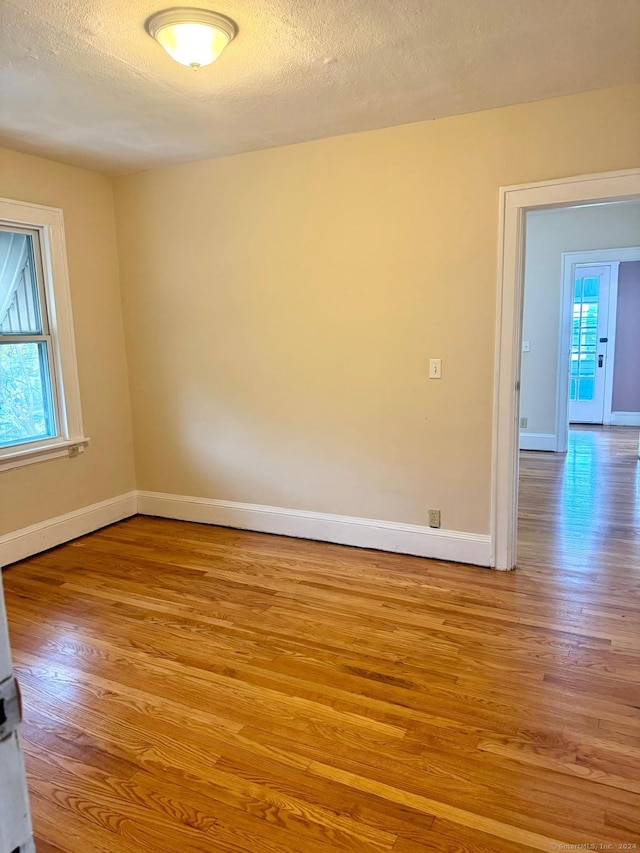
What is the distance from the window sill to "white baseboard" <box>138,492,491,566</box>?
725 mm

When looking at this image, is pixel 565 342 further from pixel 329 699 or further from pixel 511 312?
pixel 329 699

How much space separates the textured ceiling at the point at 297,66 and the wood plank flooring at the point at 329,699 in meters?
2.52

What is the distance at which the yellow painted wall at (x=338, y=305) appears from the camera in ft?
9.93

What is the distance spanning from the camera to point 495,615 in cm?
274

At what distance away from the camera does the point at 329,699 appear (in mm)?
2146

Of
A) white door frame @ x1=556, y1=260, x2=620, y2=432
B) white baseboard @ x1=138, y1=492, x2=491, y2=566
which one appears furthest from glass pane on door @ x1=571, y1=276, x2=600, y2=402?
white baseboard @ x1=138, y1=492, x2=491, y2=566

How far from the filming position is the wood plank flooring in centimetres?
162

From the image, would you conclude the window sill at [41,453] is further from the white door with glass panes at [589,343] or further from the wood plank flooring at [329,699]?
the white door with glass panes at [589,343]

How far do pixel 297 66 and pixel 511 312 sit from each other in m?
1.61

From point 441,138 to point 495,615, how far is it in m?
2.55

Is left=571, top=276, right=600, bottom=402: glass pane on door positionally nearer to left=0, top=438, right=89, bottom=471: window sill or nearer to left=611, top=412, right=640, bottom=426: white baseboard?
left=611, top=412, right=640, bottom=426: white baseboard

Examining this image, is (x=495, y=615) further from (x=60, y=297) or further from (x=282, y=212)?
(x=60, y=297)

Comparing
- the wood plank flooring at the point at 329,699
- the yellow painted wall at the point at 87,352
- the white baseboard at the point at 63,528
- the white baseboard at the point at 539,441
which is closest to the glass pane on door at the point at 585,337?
the white baseboard at the point at 539,441

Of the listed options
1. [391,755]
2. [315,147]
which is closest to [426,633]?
[391,755]
